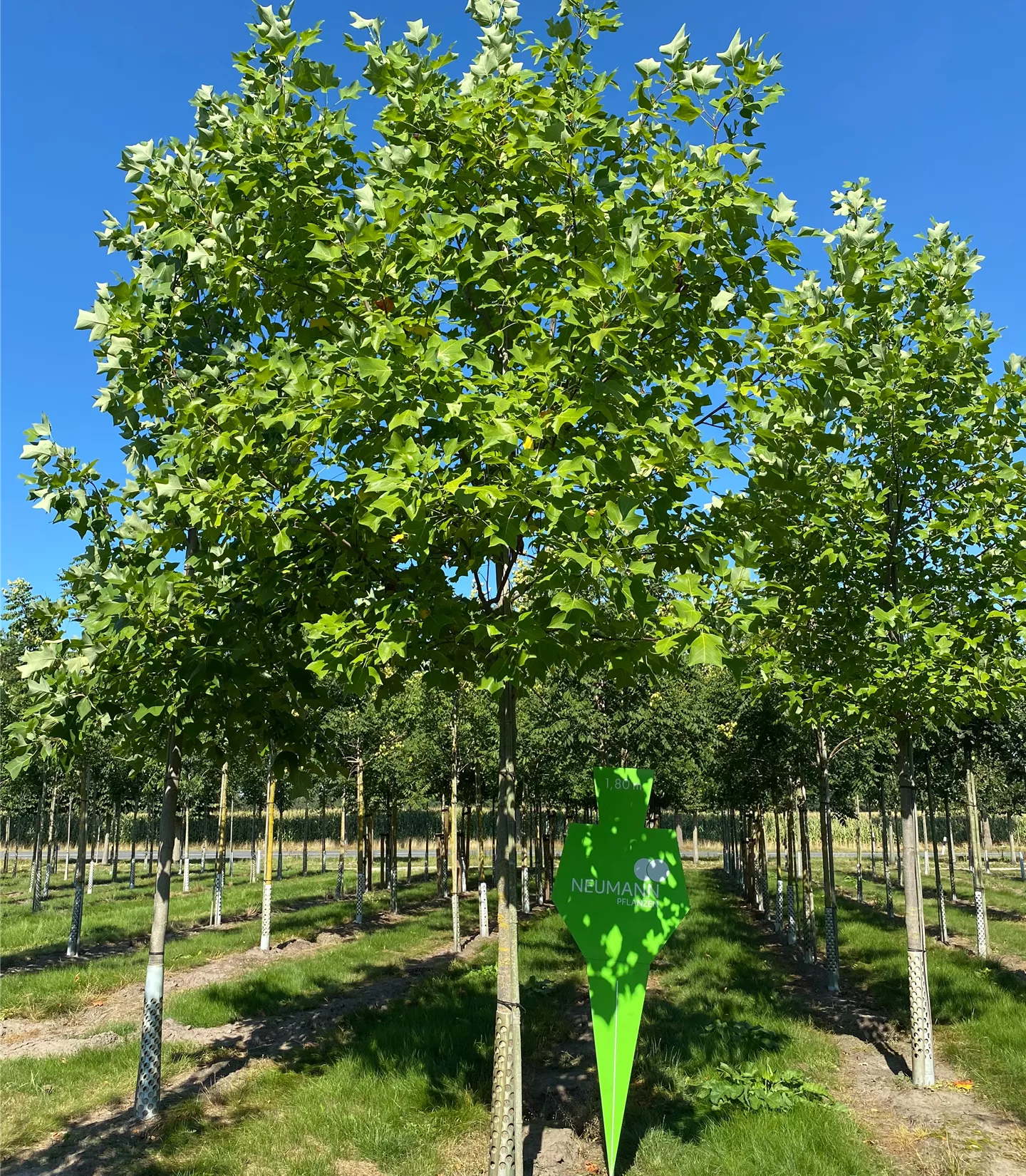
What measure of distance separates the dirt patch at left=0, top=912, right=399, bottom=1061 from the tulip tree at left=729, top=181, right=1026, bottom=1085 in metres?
9.55

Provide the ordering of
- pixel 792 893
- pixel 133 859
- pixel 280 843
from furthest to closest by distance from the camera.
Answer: pixel 280 843
pixel 133 859
pixel 792 893

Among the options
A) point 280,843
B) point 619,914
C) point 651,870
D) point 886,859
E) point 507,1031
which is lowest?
point 280,843

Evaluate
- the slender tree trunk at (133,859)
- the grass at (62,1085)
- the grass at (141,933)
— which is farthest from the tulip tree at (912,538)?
the slender tree trunk at (133,859)

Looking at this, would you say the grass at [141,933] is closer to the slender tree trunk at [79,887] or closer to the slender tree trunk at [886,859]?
the slender tree trunk at [79,887]

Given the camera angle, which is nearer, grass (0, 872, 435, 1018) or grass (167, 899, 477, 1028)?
grass (167, 899, 477, 1028)

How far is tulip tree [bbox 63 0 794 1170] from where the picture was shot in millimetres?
4969

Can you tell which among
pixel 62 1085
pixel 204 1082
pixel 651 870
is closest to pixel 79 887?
pixel 62 1085

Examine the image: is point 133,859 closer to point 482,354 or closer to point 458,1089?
point 458,1089

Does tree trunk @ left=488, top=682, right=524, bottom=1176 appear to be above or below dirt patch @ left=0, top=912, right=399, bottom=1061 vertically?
above

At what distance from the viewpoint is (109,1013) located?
1295 centimetres

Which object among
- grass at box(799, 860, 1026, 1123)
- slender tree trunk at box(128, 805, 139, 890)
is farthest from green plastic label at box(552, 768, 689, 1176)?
slender tree trunk at box(128, 805, 139, 890)

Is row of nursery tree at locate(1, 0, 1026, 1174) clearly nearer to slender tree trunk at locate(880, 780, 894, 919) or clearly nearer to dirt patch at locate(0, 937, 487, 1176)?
dirt patch at locate(0, 937, 487, 1176)

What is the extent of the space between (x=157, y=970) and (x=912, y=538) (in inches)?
379

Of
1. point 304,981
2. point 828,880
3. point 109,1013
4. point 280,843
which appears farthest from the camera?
point 280,843
